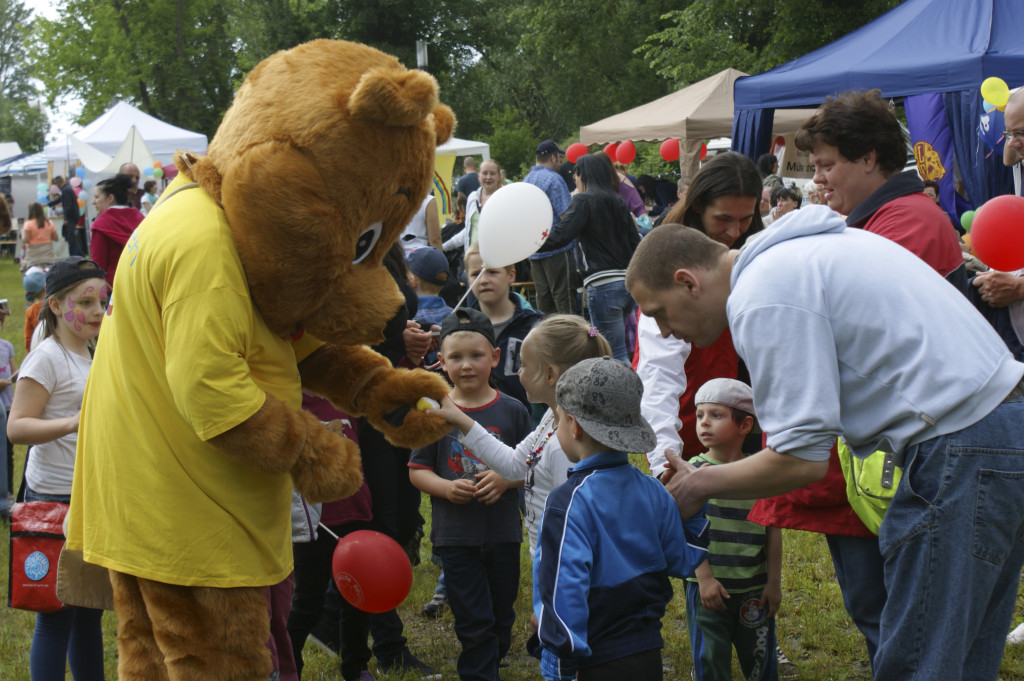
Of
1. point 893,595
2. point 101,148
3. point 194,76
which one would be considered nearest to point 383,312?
point 893,595

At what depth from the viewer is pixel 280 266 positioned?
97.1 inches

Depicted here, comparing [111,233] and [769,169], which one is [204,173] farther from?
[769,169]

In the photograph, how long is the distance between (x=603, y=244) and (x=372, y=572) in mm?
5108

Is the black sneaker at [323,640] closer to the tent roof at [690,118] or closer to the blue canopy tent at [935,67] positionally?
the blue canopy tent at [935,67]

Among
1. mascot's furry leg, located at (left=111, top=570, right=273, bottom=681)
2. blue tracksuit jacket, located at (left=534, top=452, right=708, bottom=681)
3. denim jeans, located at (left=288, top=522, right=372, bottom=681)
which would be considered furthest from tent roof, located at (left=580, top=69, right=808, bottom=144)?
mascot's furry leg, located at (left=111, top=570, right=273, bottom=681)

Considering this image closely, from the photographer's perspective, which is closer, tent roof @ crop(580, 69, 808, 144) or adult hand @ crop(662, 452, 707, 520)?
adult hand @ crop(662, 452, 707, 520)

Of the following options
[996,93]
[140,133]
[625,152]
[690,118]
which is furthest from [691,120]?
[140,133]

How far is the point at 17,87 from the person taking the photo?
223 ft

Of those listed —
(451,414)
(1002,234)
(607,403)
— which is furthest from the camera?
(1002,234)

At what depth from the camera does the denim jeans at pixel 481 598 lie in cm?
368

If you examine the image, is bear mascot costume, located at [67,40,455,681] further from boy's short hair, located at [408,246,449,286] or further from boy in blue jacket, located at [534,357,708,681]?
boy's short hair, located at [408,246,449,286]

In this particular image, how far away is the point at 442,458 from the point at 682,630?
155 centimetres

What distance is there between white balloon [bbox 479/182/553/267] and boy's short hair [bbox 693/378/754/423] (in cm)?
159

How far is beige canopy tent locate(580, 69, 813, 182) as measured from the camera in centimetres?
1355
